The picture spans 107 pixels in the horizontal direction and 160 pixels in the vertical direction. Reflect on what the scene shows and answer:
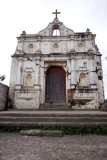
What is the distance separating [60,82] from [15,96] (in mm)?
4116

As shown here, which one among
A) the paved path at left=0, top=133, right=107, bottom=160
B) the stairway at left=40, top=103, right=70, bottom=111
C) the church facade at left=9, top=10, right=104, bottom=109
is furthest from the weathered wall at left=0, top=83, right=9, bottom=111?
the paved path at left=0, top=133, right=107, bottom=160

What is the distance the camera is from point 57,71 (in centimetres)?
1088

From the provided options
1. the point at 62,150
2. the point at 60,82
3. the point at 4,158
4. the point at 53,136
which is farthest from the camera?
the point at 60,82

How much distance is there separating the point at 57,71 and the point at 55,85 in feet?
4.63

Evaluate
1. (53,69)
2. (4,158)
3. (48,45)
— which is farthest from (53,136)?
(48,45)

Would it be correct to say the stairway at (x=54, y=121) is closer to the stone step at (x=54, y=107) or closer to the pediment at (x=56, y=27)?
the stone step at (x=54, y=107)

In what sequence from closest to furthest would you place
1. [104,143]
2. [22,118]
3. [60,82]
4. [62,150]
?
[62,150], [104,143], [22,118], [60,82]

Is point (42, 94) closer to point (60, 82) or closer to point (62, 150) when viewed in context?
point (60, 82)

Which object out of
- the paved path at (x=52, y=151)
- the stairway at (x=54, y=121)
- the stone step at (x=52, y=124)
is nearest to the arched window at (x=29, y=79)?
the stairway at (x=54, y=121)

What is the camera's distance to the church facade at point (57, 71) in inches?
374

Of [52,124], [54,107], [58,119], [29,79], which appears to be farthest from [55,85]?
[52,124]

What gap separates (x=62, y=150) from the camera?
258 centimetres

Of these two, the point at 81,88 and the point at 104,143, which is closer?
the point at 104,143

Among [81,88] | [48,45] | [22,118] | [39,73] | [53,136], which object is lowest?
[53,136]
